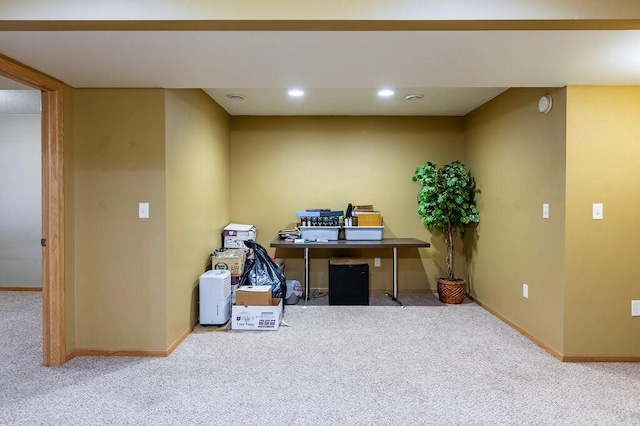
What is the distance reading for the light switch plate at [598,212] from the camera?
2.82 meters

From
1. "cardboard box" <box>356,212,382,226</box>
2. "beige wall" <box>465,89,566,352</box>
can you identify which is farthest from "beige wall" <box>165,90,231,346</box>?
"beige wall" <box>465,89,566,352</box>

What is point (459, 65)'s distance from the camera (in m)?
2.38

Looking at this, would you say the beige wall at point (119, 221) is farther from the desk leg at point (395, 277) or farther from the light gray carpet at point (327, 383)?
the desk leg at point (395, 277)

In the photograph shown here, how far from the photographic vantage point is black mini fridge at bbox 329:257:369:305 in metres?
4.34

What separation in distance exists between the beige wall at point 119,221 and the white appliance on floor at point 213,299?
612 millimetres

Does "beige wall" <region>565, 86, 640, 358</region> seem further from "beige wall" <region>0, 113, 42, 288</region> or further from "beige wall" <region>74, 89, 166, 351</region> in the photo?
"beige wall" <region>0, 113, 42, 288</region>

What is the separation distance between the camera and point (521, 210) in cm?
346

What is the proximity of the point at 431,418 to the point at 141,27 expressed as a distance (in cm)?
253

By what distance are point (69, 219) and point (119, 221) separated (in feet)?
1.17

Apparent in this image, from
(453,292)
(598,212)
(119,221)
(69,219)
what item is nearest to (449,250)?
(453,292)

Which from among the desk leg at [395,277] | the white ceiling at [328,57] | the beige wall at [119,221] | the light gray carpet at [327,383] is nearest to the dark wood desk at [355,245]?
the desk leg at [395,277]

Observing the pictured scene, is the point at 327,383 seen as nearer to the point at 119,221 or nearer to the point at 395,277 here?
the point at 119,221

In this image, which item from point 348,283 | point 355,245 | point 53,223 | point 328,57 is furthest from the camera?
point 348,283

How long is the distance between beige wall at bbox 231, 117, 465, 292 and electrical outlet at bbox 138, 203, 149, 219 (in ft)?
6.70
